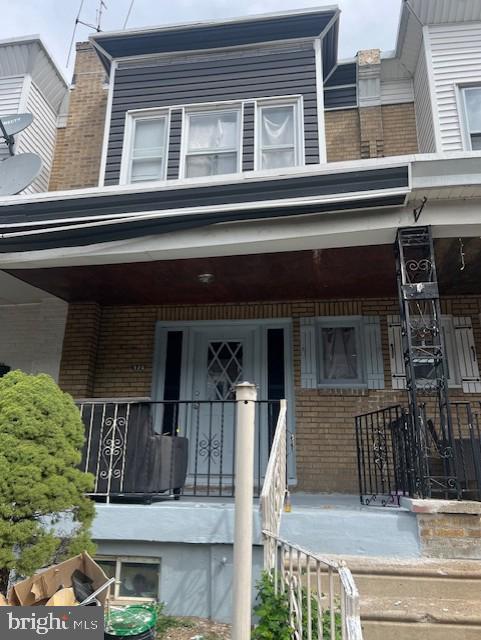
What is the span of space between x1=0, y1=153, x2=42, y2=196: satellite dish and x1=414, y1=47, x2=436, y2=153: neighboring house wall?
542 cm

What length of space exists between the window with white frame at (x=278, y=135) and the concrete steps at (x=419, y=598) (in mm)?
5118

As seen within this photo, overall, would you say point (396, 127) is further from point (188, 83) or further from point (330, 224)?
point (330, 224)

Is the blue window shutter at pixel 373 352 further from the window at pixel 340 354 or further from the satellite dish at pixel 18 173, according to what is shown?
the satellite dish at pixel 18 173

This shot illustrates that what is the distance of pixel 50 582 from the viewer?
278 centimetres

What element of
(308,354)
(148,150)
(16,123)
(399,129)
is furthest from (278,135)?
(16,123)

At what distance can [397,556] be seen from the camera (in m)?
3.52

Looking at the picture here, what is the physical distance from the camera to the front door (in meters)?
6.43

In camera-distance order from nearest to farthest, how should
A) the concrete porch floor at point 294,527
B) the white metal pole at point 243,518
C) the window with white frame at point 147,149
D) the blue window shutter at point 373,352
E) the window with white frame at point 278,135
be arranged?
the white metal pole at point 243,518, the concrete porch floor at point 294,527, the blue window shutter at point 373,352, the window with white frame at point 278,135, the window with white frame at point 147,149

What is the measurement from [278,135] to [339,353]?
3314 mm

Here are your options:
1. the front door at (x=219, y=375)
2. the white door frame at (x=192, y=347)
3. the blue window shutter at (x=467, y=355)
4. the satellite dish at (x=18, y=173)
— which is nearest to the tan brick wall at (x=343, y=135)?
the white door frame at (x=192, y=347)

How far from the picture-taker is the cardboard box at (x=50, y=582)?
8.81 feet

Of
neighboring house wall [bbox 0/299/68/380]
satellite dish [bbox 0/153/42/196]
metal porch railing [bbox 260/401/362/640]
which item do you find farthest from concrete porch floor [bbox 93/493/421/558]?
satellite dish [bbox 0/153/42/196]

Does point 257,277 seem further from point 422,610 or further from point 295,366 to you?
point 422,610

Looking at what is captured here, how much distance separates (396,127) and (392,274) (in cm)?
325
